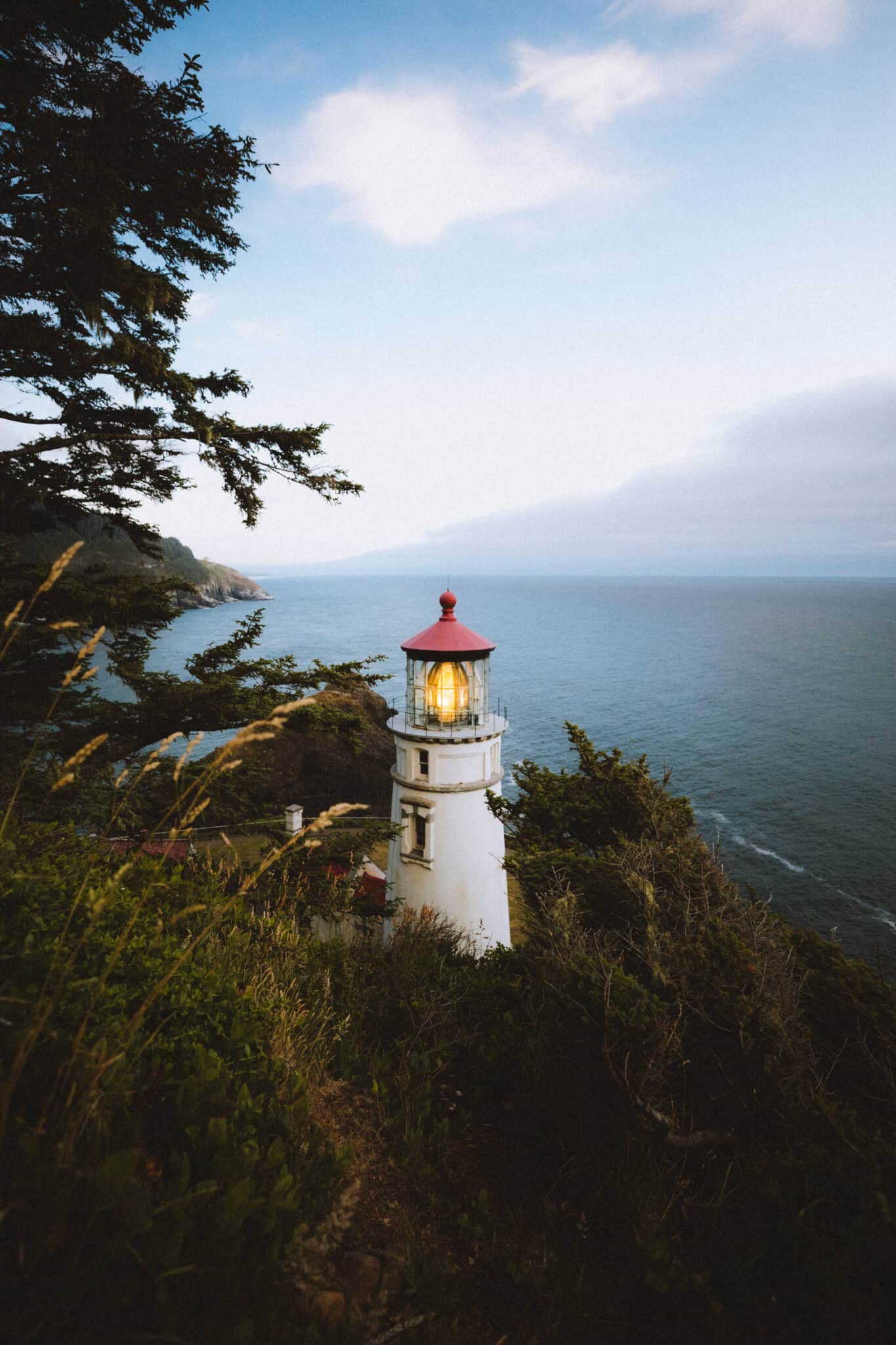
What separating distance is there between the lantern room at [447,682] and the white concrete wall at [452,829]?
0.48 m

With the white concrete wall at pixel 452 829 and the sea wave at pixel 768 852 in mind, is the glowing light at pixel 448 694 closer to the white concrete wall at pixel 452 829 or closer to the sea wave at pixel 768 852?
→ the white concrete wall at pixel 452 829

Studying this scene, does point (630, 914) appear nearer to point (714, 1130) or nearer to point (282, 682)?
point (714, 1130)

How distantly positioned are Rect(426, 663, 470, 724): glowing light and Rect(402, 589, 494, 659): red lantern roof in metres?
0.55

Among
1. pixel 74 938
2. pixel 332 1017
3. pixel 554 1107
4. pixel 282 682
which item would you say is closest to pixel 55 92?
pixel 282 682

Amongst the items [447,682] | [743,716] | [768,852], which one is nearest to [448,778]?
[447,682]

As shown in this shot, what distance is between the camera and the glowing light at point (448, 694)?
1153cm

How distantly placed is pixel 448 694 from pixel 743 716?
39.1 meters

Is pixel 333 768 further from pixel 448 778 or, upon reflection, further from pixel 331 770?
pixel 448 778

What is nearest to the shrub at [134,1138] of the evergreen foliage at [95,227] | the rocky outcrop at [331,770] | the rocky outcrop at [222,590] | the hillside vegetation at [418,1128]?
the hillside vegetation at [418,1128]

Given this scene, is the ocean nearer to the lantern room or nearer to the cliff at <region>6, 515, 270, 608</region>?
the lantern room

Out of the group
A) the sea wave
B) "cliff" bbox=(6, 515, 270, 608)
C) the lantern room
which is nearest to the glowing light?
the lantern room

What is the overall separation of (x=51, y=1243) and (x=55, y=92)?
7380 mm

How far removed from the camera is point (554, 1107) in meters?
3.93

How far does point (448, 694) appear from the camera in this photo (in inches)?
455
